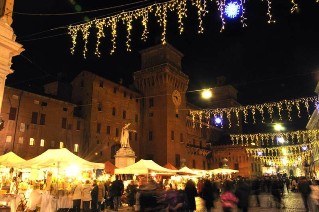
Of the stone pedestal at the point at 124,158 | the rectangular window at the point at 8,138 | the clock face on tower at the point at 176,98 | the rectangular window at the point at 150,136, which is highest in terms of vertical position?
the clock face on tower at the point at 176,98

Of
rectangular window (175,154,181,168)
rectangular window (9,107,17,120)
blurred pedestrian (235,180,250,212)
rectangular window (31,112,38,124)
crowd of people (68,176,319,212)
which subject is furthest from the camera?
rectangular window (175,154,181,168)

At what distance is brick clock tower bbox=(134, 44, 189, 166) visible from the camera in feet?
141

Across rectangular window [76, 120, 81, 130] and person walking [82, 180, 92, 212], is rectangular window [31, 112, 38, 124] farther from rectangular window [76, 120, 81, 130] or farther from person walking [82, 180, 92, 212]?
person walking [82, 180, 92, 212]

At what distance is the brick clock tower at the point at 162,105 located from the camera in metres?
43.0

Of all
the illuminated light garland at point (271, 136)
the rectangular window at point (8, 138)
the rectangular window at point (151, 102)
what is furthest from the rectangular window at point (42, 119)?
the illuminated light garland at point (271, 136)

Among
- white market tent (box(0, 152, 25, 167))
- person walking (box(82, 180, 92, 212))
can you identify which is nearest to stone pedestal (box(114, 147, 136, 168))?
white market tent (box(0, 152, 25, 167))

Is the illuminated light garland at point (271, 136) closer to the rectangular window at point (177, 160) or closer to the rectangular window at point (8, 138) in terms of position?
the rectangular window at point (177, 160)

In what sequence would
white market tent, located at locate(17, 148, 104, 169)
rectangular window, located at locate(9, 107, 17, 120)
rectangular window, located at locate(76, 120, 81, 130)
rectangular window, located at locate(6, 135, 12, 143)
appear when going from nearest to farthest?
1. white market tent, located at locate(17, 148, 104, 169)
2. rectangular window, located at locate(6, 135, 12, 143)
3. rectangular window, located at locate(9, 107, 17, 120)
4. rectangular window, located at locate(76, 120, 81, 130)

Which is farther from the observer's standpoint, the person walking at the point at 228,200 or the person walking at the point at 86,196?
the person walking at the point at 86,196

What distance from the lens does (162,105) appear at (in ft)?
146

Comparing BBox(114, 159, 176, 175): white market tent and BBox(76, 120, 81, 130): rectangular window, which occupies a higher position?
BBox(76, 120, 81, 130): rectangular window

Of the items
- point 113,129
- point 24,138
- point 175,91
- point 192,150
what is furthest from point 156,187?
point 192,150

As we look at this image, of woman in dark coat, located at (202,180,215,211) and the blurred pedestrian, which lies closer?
the blurred pedestrian

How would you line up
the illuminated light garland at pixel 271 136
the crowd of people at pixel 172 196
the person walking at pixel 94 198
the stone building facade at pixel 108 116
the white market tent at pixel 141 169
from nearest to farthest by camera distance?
the crowd of people at pixel 172 196
the person walking at pixel 94 198
the white market tent at pixel 141 169
the stone building facade at pixel 108 116
the illuminated light garland at pixel 271 136
